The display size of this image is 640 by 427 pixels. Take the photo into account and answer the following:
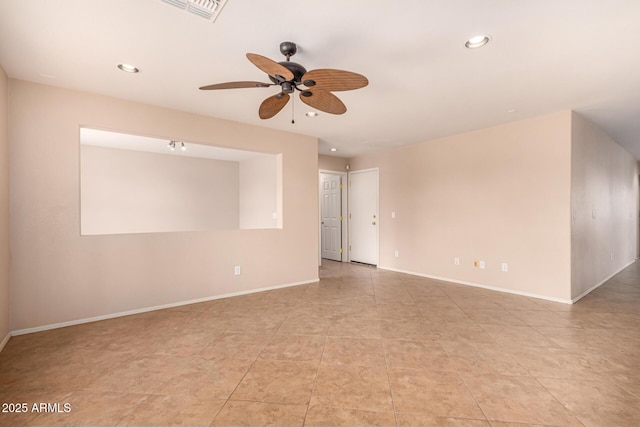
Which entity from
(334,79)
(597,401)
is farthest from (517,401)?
(334,79)

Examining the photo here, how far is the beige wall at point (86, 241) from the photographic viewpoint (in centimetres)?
284

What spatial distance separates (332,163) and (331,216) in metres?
1.35

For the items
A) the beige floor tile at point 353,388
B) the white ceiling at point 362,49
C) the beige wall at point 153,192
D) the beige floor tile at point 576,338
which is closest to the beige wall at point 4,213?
the white ceiling at point 362,49

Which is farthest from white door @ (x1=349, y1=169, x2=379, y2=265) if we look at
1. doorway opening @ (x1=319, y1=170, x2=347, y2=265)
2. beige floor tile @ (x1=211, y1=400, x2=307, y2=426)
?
beige floor tile @ (x1=211, y1=400, x2=307, y2=426)

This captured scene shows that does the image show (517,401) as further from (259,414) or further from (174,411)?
(174,411)

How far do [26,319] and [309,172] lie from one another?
12.3 feet

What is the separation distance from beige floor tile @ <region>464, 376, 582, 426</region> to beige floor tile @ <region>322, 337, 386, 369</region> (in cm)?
66

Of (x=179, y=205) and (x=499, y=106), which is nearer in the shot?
(x=499, y=106)

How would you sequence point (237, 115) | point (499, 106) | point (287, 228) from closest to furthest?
1. point (499, 106)
2. point (237, 115)
3. point (287, 228)

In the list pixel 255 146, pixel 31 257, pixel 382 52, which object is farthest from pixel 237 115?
pixel 31 257

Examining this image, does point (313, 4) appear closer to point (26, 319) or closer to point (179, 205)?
point (26, 319)

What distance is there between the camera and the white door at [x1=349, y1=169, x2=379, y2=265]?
6.37m

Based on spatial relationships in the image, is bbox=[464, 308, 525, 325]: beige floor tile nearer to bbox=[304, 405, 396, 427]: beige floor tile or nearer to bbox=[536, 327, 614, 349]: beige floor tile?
bbox=[536, 327, 614, 349]: beige floor tile

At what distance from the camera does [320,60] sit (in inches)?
95.1
